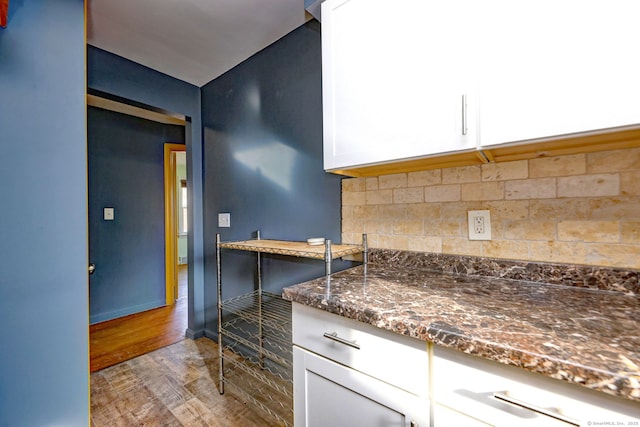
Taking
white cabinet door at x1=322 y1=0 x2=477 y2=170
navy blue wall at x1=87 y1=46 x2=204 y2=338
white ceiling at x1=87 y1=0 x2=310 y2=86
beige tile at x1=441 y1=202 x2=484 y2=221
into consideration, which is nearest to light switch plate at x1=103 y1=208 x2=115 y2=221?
Answer: navy blue wall at x1=87 y1=46 x2=204 y2=338

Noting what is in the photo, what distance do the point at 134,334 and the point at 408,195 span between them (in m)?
2.87

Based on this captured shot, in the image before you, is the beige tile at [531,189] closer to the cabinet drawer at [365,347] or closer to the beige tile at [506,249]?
the beige tile at [506,249]

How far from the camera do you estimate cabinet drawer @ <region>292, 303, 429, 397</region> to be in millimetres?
683

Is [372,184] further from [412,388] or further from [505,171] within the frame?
[412,388]

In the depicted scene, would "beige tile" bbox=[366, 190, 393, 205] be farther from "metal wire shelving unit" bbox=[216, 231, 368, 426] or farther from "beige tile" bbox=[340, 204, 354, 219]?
"metal wire shelving unit" bbox=[216, 231, 368, 426]

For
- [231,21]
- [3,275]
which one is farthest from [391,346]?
[231,21]

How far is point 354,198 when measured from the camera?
146cm

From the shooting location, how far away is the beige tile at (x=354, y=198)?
1428 mm

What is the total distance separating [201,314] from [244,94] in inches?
78.3

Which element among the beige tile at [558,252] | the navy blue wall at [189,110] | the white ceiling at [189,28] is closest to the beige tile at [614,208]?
the beige tile at [558,252]

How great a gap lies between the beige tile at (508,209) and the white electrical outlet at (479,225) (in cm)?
2

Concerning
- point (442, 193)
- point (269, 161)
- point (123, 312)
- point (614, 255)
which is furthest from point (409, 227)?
point (123, 312)

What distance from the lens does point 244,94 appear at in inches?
84.7

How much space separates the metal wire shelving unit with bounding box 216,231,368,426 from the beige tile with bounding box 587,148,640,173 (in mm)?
938
